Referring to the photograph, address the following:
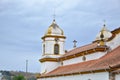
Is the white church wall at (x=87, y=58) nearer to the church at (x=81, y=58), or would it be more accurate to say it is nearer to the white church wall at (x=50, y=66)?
the church at (x=81, y=58)

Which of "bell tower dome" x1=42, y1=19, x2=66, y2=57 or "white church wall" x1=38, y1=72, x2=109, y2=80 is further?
"bell tower dome" x1=42, y1=19, x2=66, y2=57

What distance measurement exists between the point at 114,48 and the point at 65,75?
5875 millimetres

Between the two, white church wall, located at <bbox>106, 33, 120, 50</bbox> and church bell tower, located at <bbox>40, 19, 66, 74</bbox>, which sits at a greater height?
church bell tower, located at <bbox>40, 19, 66, 74</bbox>

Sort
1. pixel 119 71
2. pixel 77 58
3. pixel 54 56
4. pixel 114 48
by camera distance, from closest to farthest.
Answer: pixel 119 71 < pixel 114 48 < pixel 77 58 < pixel 54 56

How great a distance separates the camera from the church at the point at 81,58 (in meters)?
26.7

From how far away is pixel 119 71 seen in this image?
907 inches

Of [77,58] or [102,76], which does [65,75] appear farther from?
[102,76]

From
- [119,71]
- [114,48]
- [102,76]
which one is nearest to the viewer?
[119,71]

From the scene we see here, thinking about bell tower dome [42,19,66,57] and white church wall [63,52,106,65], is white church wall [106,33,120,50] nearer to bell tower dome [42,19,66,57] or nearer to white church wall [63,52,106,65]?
white church wall [63,52,106,65]

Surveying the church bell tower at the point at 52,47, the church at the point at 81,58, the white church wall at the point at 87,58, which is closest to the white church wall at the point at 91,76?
the church at the point at 81,58

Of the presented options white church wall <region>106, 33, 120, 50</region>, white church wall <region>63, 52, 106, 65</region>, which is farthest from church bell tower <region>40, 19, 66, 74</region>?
white church wall <region>106, 33, 120, 50</region>

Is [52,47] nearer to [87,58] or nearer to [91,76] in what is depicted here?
[87,58]

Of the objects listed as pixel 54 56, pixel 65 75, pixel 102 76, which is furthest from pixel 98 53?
pixel 54 56

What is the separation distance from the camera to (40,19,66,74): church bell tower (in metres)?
45.9
